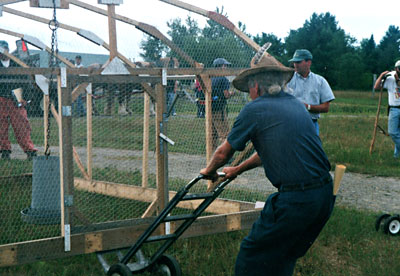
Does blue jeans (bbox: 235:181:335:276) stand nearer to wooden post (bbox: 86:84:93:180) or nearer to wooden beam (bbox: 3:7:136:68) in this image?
wooden beam (bbox: 3:7:136:68)

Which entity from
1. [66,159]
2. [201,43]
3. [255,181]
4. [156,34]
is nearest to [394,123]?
[255,181]

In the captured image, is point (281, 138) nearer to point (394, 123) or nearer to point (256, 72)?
point (256, 72)

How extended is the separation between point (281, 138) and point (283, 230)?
2.06 ft

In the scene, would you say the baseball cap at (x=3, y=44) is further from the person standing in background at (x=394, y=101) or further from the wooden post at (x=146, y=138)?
the person standing in background at (x=394, y=101)

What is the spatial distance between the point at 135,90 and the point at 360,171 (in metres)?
6.39

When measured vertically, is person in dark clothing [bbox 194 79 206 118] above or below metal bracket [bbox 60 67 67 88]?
below

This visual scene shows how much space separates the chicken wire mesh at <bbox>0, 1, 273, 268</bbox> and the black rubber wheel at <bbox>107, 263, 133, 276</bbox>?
687 mm

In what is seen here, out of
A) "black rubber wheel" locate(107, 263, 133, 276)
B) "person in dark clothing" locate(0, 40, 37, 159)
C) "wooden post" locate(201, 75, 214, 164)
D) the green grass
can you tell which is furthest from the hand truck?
"person in dark clothing" locate(0, 40, 37, 159)

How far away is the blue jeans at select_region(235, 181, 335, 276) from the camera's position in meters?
A: 3.46

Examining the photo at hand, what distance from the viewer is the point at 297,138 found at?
11.4ft

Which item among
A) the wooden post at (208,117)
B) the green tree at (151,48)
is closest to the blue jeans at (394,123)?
the wooden post at (208,117)

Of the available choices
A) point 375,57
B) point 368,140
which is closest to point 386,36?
point 375,57

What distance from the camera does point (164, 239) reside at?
422 cm

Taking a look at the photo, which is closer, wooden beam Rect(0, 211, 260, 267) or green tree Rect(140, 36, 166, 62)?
wooden beam Rect(0, 211, 260, 267)
